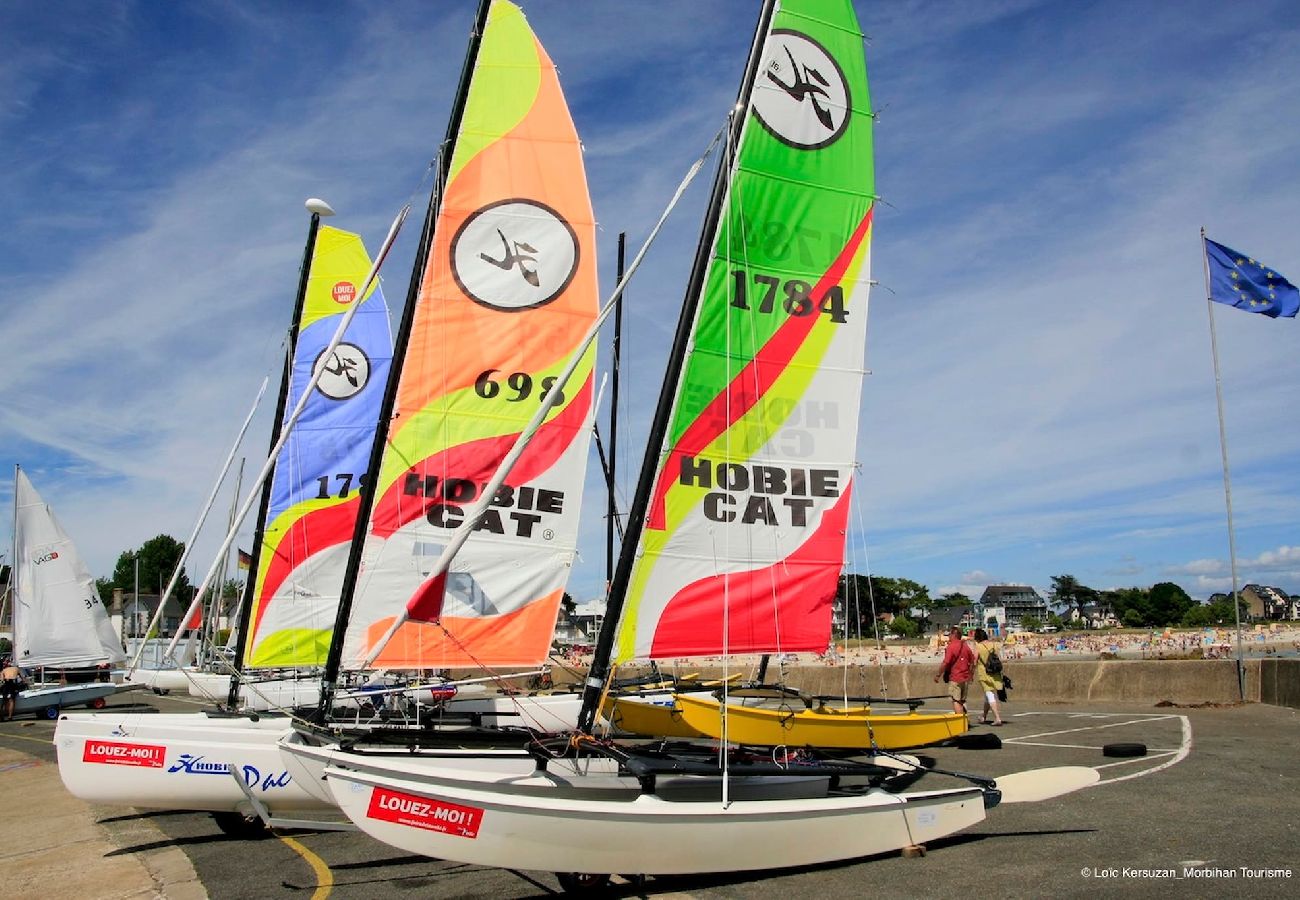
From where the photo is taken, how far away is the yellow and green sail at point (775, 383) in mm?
9773

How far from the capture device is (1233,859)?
6.82 m

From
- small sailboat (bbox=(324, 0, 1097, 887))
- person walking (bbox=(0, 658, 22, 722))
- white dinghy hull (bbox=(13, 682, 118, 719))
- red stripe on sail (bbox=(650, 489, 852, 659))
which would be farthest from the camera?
white dinghy hull (bbox=(13, 682, 118, 719))

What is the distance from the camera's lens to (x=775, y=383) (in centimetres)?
1073

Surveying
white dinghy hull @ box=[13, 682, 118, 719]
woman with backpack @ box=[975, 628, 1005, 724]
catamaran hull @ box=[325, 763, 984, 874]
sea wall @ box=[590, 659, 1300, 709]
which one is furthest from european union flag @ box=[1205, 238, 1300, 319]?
white dinghy hull @ box=[13, 682, 118, 719]

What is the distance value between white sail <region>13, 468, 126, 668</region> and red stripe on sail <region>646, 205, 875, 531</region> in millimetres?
29325

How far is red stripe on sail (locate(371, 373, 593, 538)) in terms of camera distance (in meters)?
13.2

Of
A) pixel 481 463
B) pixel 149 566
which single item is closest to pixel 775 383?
pixel 481 463

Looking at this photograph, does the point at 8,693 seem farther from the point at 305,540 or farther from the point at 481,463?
the point at 481,463

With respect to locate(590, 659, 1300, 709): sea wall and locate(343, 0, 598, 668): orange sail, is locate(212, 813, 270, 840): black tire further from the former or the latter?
locate(590, 659, 1300, 709): sea wall

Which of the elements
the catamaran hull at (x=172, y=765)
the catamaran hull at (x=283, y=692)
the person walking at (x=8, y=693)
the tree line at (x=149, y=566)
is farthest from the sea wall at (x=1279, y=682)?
the tree line at (x=149, y=566)

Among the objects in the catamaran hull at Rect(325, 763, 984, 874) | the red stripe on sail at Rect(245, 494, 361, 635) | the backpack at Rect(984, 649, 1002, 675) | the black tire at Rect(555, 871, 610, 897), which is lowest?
the black tire at Rect(555, 871, 610, 897)

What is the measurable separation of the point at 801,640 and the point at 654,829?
158 inches

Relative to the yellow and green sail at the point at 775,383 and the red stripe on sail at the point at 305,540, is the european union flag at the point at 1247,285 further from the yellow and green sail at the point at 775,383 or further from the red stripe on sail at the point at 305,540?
the red stripe on sail at the point at 305,540

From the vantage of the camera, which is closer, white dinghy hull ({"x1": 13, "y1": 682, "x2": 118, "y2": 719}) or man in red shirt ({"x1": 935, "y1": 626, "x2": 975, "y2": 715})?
man in red shirt ({"x1": 935, "y1": 626, "x2": 975, "y2": 715})
